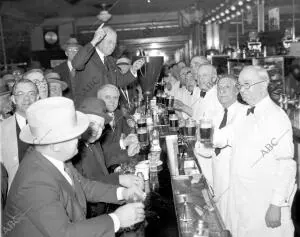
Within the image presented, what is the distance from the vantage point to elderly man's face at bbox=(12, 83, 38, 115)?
3.33 metres

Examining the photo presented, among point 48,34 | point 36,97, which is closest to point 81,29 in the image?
point 48,34

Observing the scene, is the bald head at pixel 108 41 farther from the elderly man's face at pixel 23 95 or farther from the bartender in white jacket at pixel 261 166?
the bartender in white jacket at pixel 261 166

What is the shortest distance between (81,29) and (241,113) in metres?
11.8

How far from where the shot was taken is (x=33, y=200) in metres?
1.71

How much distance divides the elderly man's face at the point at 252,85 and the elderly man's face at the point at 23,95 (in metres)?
1.93

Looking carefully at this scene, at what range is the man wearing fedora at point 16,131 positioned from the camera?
10.2ft

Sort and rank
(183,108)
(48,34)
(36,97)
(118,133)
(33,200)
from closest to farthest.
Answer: (33,200) → (36,97) → (118,133) → (183,108) → (48,34)

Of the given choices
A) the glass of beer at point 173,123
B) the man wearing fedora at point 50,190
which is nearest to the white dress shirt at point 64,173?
the man wearing fedora at point 50,190

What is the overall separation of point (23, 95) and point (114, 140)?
3.95 feet

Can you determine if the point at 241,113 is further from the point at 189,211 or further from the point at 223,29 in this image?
the point at 223,29

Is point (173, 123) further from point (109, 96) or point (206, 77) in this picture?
point (109, 96)

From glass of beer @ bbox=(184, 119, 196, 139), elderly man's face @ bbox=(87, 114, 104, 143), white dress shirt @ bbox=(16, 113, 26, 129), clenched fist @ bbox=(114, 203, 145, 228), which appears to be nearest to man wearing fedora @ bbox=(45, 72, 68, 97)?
white dress shirt @ bbox=(16, 113, 26, 129)

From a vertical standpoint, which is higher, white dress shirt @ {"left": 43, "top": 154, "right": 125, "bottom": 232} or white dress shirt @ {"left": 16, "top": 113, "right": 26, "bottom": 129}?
white dress shirt @ {"left": 16, "top": 113, "right": 26, "bottom": 129}

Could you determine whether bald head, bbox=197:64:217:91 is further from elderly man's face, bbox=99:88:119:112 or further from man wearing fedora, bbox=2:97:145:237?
man wearing fedora, bbox=2:97:145:237
